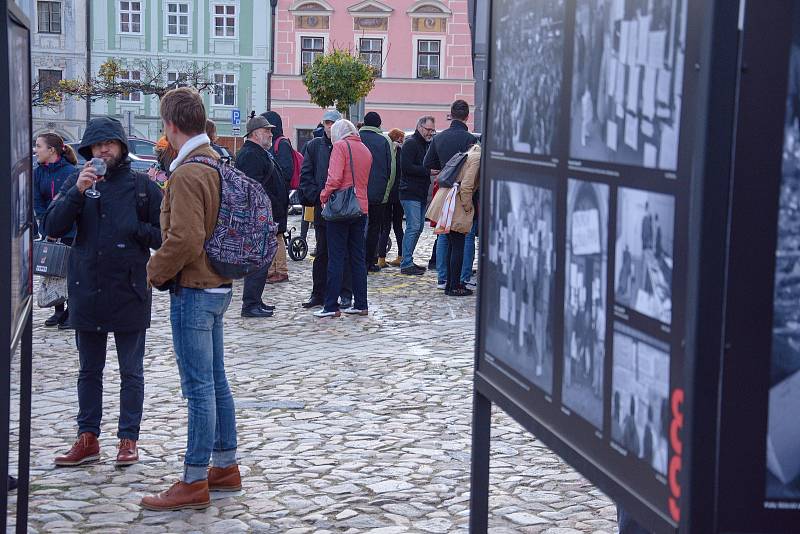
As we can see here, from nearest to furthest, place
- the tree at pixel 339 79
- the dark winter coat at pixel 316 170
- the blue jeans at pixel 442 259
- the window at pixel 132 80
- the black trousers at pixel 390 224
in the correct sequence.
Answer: the dark winter coat at pixel 316 170 < the blue jeans at pixel 442 259 < the black trousers at pixel 390 224 < the tree at pixel 339 79 < the window at pixel 132 80

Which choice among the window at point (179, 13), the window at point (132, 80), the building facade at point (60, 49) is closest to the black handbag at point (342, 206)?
the window at point (132, 80)

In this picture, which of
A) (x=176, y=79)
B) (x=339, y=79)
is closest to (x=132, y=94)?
(x=176, y=79)

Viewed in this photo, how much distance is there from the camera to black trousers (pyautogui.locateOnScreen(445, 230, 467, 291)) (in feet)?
44.9

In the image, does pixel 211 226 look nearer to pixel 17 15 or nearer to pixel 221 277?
pixel 221 277

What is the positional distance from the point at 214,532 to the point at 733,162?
3.77 m

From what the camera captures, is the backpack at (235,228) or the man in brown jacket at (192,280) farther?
the backpack at (235,228)

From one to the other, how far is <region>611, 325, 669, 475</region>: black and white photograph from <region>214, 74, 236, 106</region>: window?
180ft

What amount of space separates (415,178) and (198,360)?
10247 millimetres

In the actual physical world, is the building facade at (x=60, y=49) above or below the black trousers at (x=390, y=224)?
above

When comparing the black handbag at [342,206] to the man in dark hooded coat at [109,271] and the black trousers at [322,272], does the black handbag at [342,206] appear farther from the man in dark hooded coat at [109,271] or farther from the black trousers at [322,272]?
the man in dark hooded coat at [109,271]

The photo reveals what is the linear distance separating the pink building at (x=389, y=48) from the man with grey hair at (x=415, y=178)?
1566 inches

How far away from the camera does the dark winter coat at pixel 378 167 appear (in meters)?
14.2

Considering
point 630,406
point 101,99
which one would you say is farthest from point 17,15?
point 101,99

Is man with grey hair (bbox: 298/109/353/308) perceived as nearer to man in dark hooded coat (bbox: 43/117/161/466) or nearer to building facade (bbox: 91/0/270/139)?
man in dark hooded coat (bbox: 43/117/161/466)
